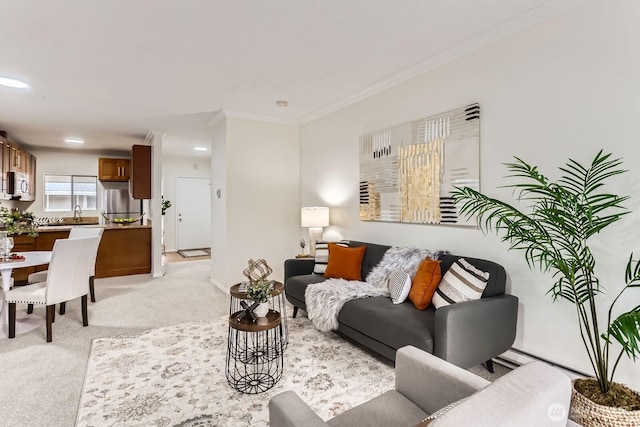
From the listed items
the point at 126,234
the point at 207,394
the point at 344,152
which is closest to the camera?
the point at 207,394

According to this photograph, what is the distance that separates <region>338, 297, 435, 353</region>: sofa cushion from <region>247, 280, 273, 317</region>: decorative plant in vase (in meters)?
0.74

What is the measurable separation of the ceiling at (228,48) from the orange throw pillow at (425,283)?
5.92 ft

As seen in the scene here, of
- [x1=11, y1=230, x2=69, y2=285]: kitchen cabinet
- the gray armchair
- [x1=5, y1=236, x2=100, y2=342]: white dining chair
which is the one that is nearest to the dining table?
[x1=5, y1=236, x2=100, y2=342]: white dining chair

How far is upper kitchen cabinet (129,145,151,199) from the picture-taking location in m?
6.09

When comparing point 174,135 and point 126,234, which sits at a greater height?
point 174,135

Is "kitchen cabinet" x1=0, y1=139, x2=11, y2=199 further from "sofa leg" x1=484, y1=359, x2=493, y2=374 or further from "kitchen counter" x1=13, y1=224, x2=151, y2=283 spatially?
"sofa leg" x1=484, y1=359, x2=493, y2=374

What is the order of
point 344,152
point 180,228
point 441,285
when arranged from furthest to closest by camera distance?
point 180,228
point 344,152
point 441,285

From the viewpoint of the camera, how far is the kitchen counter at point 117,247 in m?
5.36

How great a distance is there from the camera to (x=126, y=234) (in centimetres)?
589

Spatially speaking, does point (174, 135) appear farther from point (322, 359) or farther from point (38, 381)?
point (322, 359)

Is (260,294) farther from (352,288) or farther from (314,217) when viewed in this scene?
(314,217)

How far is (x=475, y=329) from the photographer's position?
220 cm

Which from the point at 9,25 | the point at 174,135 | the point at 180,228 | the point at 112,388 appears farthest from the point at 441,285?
the point at 180,228

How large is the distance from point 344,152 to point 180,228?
613cm
